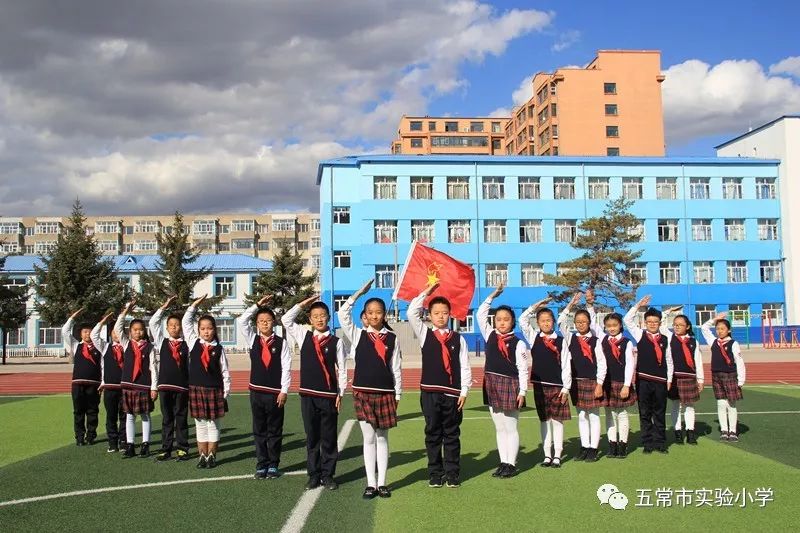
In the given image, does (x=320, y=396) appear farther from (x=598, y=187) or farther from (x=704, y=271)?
(x=704, y=271)

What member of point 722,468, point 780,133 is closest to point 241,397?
point 722,468

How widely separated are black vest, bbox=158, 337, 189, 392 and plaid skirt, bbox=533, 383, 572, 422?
439 cm

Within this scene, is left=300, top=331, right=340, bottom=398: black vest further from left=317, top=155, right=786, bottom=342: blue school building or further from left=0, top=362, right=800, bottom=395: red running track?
left=317, top=155, right=786, bottom=342: blue school building

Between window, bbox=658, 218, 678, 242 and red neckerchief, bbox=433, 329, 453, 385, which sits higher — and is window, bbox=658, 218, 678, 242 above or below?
above

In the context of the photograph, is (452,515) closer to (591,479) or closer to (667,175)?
(591,479)

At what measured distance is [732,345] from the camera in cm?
1070

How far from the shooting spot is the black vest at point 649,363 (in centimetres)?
958

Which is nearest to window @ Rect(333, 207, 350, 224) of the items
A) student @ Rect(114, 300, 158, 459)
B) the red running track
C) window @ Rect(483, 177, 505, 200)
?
window @ Rect(483, 177, 505, 200)

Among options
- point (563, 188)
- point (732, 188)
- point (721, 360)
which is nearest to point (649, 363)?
point (721, 360)

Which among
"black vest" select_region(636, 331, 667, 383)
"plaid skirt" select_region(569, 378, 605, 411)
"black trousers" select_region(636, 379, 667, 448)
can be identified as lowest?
"black trousers" select_region(636, 379, 667, 448)

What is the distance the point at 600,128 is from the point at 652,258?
16.6m

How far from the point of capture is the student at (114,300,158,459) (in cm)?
932

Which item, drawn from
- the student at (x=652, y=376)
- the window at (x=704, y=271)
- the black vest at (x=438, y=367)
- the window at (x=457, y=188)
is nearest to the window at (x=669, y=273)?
the window at (x=704, y=271)

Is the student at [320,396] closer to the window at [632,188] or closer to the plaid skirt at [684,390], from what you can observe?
the plaid skirt at [684,390]
